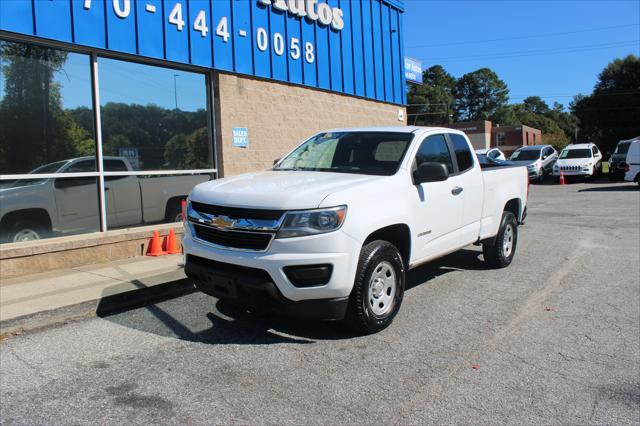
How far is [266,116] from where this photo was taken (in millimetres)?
10680

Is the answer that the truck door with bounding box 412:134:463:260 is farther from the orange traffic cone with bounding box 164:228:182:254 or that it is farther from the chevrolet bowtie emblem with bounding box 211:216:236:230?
the orange traffic cone with bounding box 164:228:182:254

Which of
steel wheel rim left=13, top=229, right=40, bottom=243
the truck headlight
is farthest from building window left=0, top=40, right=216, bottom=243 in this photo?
the truck headlight

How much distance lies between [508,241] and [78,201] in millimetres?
6397

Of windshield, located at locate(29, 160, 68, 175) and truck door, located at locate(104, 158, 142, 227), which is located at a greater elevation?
windshield, located at locate(29, 160, 68, 175)

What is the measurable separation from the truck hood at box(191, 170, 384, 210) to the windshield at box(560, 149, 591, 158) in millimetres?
23583

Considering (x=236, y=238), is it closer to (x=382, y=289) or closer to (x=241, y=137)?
(x=382, y=289)

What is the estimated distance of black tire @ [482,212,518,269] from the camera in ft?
23.2

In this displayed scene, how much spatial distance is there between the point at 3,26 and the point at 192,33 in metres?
3.05

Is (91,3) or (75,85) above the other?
(91,3)

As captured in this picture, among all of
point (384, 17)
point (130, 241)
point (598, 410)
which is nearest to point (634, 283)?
point (598, 410)

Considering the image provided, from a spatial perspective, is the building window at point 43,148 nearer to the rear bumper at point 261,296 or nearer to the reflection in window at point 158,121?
the reflection in window at point 158,121

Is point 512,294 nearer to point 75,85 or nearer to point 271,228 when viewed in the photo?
point 271,228

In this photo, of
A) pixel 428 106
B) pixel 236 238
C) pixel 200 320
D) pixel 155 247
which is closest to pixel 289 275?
pixel 236 238

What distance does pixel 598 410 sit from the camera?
3.38 m
